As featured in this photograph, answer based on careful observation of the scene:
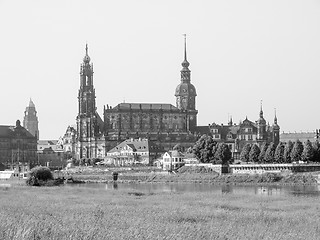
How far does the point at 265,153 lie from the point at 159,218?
289ft

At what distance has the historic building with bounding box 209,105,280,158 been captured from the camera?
181 m

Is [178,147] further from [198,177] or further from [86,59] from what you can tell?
[198,177]

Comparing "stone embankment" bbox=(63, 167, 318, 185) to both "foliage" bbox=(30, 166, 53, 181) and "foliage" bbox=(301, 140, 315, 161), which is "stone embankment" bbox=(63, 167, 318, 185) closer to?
"foliage" bbox=(301, 140, 315, 161)

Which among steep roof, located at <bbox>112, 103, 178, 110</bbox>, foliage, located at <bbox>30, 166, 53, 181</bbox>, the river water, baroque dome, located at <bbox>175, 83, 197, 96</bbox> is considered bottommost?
the river water

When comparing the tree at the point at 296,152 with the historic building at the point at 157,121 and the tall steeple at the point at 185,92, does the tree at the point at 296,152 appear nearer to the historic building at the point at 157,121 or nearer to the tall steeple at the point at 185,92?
the historic building at the point at 157,121

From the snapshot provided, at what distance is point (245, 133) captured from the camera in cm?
18462

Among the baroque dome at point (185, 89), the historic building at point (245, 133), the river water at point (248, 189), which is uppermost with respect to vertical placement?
the baroque dome at point (185, 89)

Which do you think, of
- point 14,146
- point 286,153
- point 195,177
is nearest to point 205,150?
point 195,177

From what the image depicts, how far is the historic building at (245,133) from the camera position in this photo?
181 meters

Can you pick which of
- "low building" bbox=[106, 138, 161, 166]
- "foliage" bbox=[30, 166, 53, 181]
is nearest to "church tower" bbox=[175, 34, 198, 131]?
"low building" bbox=[106, 138, 161, 166]

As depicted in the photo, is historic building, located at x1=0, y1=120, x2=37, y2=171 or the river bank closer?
the river bank

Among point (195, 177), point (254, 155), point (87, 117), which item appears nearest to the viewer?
point (195, 177)

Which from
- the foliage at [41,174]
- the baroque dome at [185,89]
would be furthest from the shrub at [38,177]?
the baroque dome at [185,89]

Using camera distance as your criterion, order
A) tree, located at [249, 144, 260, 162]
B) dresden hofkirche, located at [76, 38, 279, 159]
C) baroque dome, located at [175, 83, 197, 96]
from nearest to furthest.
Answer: tree, located at [249, 144, 260, 162] < dresden hofkirche, located at [76, 38, 279, 159] < baroque dome, located at [175, 83, 197, 96]
